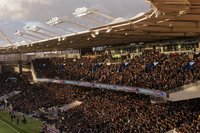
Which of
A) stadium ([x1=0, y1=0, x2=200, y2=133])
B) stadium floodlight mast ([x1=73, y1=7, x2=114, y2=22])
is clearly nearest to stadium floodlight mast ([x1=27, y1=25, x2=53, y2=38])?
stadium ([x1=0, y1=0, x2=200, y2=133])

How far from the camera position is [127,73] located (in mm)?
39094

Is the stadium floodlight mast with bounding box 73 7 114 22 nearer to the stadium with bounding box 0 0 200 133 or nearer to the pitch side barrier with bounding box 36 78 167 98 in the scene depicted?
the stadium with bounding box 0 0 200 133

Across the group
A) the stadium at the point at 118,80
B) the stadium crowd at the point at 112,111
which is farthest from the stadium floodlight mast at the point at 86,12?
the stadium crowd at the point at 112,111

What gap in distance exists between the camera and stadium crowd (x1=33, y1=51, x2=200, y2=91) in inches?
1218

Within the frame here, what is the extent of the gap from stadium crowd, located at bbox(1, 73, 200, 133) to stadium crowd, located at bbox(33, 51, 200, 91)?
1456 mm

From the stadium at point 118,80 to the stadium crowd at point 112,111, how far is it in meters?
0.08

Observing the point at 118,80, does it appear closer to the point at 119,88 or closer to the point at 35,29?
the point at 119,88

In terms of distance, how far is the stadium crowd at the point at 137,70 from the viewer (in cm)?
3094

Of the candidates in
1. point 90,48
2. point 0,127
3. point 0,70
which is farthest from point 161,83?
point 0,70

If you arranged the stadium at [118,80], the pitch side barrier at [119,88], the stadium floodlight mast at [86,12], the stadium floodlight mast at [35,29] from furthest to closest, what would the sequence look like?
1. the stadium floodlight mast at [35,29]
2. the stadium floodlight mast at [86,12]
3. the pitch side barrier at [119,88]
4. the stadium at [118,80]

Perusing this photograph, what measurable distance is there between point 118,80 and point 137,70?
2.19m

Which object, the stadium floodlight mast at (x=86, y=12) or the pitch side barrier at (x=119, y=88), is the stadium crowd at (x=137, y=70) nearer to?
the pitch side barrier at (x=119, y=88)

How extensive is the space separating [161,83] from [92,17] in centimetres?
1928

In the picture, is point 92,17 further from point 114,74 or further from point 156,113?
point 156,113
